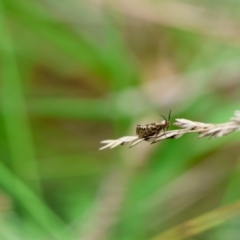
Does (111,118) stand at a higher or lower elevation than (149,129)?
higher

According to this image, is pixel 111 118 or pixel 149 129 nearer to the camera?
pixel 149 129

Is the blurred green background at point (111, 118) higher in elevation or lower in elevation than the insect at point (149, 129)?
higher

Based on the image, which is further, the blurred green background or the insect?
the blurred green background

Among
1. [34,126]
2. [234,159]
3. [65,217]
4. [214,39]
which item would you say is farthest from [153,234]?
[214,39]

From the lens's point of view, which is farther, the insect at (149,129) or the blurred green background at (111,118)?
the blurred green background at (111,118)

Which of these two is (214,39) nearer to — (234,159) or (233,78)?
(233,78)

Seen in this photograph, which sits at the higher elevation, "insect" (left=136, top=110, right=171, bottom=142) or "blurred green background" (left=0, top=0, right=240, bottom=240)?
"blurred green background" (left=0, top=0, right=240, bottom=240)

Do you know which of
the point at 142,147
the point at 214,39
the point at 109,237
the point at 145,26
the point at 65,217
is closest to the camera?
the point at 109,237

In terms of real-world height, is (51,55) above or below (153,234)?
above
